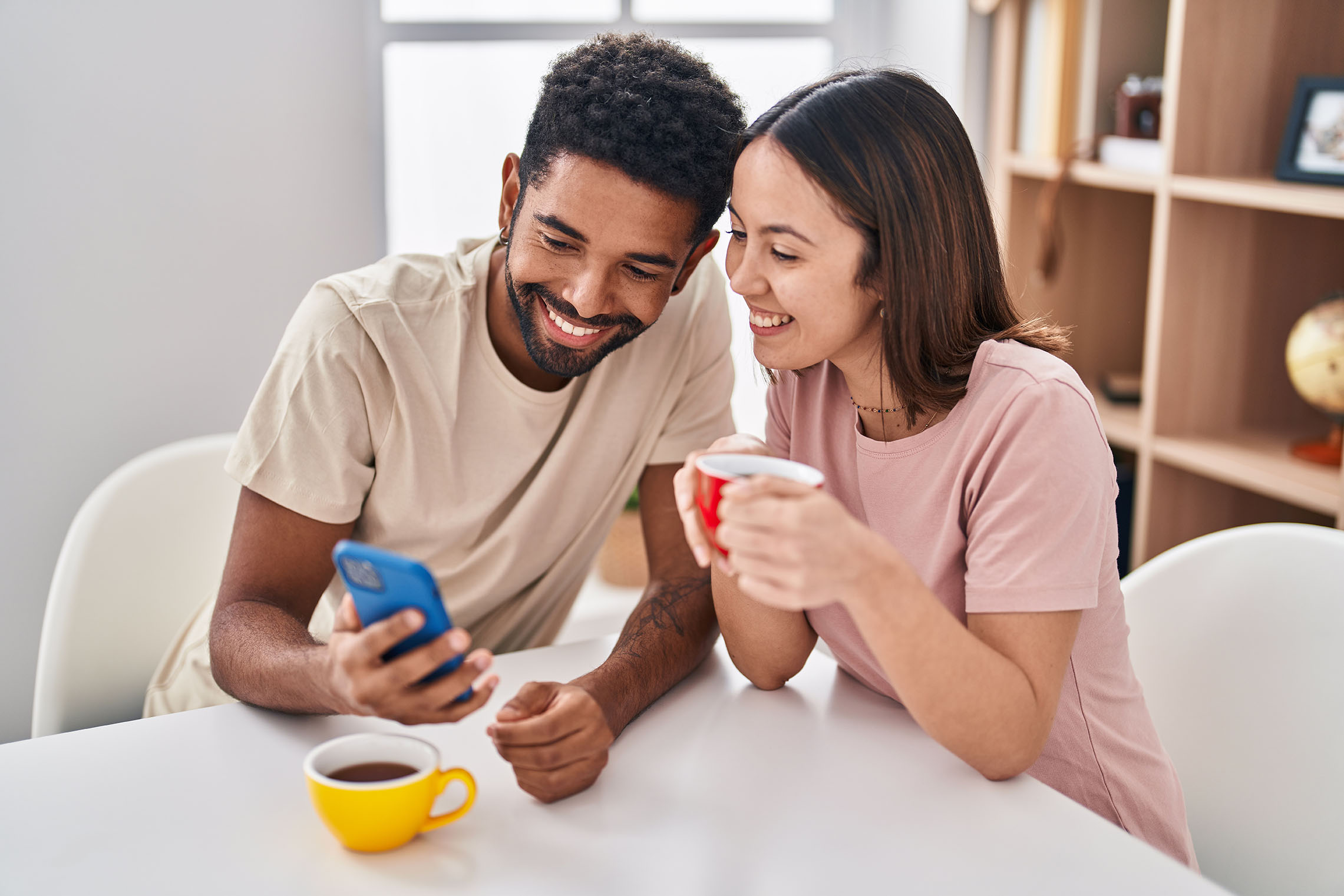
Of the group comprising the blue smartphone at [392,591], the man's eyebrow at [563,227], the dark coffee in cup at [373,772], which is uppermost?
the man's eyebrow at [563,227]

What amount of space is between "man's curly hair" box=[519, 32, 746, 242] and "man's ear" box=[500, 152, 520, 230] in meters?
0.04

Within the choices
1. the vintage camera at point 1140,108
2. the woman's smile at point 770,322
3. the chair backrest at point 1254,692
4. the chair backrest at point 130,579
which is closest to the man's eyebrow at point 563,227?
the woman's smile at point 770,322

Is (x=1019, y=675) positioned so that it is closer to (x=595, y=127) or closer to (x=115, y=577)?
(x=595, y=127)

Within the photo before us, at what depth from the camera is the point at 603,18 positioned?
8.43 feet

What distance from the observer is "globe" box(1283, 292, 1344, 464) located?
6.13 ft

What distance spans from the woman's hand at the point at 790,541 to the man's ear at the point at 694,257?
59cm

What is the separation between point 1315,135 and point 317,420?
171 cm

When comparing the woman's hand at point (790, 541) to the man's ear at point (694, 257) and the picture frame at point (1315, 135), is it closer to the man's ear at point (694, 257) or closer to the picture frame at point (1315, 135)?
the man's ear at point (694, 257)

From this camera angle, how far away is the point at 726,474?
887 mm

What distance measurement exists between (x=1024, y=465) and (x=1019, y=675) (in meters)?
0.19

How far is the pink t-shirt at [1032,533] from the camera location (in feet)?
3.34

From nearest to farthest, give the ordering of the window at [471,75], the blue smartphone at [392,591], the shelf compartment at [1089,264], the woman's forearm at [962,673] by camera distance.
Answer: the blue smartphone at [392,591] < the woman's forearm at [962,673] < the window at [471,75] < the shelf compartment at [1089,264]

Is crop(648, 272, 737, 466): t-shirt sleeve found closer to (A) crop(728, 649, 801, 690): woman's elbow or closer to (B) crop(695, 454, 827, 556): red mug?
(A) crop(728, 649, 801, 690): woman's elbow

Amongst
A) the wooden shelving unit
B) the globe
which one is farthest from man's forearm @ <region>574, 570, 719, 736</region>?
the globe
